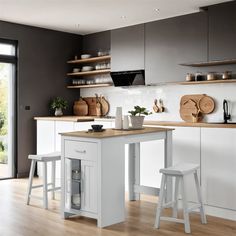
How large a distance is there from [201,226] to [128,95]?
9.91 ft

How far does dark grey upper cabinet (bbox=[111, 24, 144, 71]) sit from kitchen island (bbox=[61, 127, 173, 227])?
2.05 meters

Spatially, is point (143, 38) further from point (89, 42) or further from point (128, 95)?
point (89, 42)

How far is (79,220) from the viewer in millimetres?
3961

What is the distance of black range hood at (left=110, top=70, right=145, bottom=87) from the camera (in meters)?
5.82

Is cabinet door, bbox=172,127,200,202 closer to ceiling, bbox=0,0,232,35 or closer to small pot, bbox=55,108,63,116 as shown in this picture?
ceiling, bbox=0,0,232,35

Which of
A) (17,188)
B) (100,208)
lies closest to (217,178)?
(100,208)

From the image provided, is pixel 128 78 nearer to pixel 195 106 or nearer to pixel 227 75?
pixel 195 106

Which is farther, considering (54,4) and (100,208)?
(54,4)

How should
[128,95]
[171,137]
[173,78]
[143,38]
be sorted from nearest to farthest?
[171,137] < [173,78] < [143,38] < [128,95]

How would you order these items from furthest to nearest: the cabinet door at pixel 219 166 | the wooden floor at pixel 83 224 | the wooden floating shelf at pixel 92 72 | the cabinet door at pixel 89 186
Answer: the wooden floating shelf at pixel 92 72, the cabinet door at pixel 219 166, the cabinet door at pixel 89 186, the wooden floor at pixel 83 224

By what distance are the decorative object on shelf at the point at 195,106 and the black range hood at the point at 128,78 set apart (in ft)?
2.37

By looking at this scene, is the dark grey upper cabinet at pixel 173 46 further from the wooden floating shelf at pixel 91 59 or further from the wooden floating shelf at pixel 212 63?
the wooden floating shelf at pixel 91 59

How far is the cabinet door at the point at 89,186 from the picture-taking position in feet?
12.2

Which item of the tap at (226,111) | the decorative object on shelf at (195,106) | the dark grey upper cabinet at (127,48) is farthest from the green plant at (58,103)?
the tap at (226,111)
